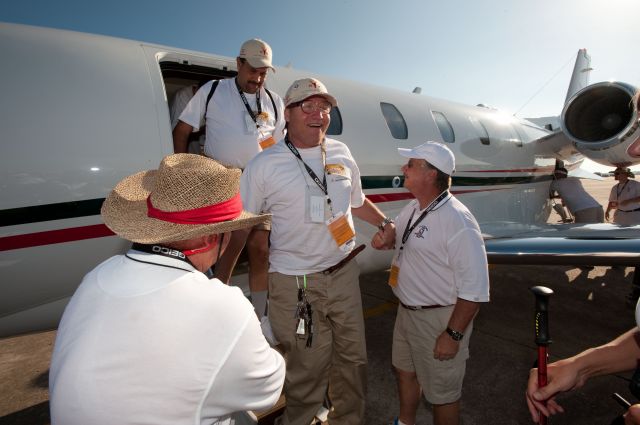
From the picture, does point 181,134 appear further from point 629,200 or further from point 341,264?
point 629,200

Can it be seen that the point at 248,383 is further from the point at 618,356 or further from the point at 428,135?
the point at 428,135

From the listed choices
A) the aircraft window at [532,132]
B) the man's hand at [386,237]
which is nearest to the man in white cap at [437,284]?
the man's hand at [386,237]

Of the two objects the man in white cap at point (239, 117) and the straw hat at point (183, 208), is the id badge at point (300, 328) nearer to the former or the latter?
the man in white cap at point (239, 117)

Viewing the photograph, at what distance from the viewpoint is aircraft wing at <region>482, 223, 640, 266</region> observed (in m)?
4.07

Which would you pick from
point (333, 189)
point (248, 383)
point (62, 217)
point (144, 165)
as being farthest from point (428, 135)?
point (248, 383)

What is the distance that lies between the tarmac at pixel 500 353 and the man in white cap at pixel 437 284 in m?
0.89

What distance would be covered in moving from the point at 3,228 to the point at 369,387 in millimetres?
3303

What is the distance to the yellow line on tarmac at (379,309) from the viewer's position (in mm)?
5629

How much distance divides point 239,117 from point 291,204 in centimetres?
108

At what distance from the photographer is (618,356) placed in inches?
65.1

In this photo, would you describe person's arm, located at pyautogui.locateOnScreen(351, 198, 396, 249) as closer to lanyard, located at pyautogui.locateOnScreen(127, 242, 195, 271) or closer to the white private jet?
the white private jet

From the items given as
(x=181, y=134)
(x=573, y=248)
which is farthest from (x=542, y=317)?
(x=573, y=248)

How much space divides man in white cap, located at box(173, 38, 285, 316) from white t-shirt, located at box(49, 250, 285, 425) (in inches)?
81.3

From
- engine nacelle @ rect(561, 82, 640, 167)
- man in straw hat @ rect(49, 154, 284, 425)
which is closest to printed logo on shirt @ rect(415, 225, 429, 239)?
man in straw hat @ rect(49, 154, 284, 425)
